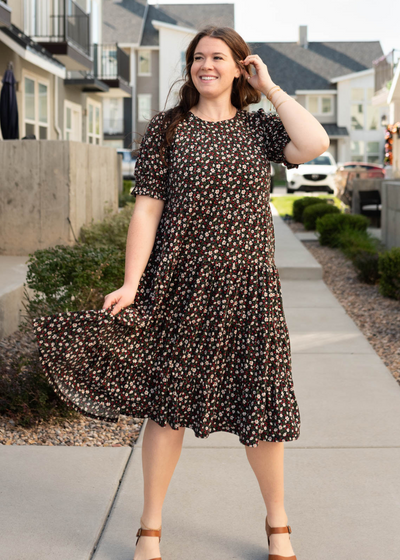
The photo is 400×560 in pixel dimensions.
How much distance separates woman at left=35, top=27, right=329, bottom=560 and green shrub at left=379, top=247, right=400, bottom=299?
500cm

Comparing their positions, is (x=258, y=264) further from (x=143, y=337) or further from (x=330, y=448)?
(x=330, y=448)

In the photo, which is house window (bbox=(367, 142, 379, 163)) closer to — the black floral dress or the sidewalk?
the sidewalk

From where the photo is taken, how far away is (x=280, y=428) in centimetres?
238

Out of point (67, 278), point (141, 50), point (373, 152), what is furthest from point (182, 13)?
point (67, 278)

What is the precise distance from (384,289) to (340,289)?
854mm

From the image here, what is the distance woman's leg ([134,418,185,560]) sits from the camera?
247 centimetres

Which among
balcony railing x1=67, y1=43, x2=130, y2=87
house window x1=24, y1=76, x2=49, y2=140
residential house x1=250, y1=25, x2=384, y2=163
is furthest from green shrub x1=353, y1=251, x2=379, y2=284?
residential house x1=250, y1=25, x2=384, y2=163

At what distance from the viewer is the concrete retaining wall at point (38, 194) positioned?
7883 millimetres

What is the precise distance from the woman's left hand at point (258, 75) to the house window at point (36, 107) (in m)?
12.8

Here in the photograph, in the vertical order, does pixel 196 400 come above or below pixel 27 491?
above

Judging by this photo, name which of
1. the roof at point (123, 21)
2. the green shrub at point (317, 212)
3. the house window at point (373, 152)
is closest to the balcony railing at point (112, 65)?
the green shrub at point (317, 212)

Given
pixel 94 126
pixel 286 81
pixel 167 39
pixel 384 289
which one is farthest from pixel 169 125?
pixel 286 81

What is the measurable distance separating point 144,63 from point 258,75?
42.4 meters

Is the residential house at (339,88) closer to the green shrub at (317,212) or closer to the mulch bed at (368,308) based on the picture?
the green shrub at (317,212)
